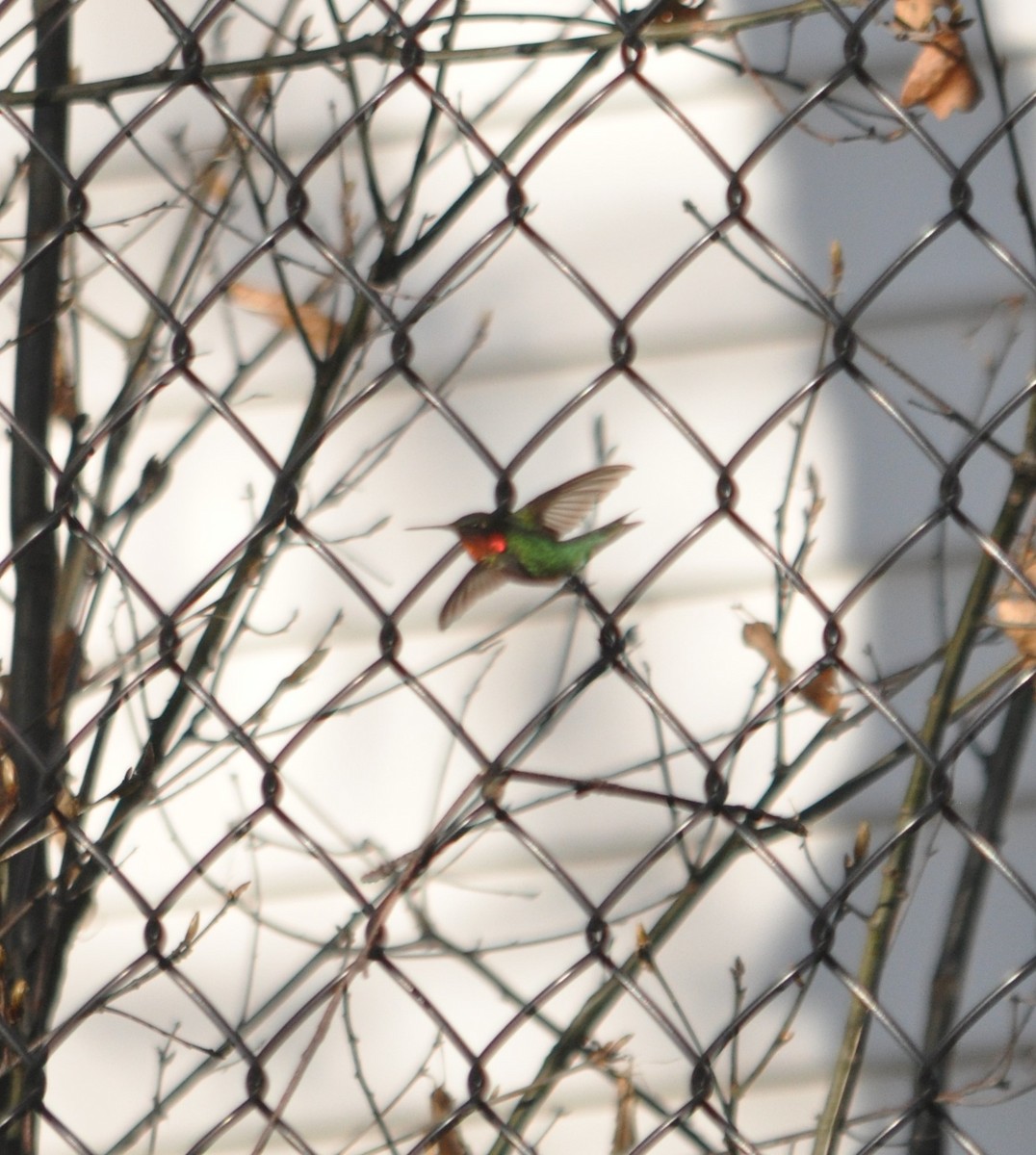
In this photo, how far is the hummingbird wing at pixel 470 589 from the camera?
1231 millimetres

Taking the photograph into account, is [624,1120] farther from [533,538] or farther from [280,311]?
[280,311]

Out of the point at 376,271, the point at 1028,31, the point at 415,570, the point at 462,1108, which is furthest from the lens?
the point at 415,570

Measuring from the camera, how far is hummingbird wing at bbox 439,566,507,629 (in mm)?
1231

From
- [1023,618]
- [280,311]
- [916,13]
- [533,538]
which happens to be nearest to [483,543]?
[533,538]

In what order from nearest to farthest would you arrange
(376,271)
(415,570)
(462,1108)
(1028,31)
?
1. (462,1108)
2. (376,271)
3. (1028,31)
4. (415,570)

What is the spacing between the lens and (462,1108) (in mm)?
1145

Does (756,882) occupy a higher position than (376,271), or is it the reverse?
(376,271)

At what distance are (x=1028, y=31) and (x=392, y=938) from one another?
1.63 m

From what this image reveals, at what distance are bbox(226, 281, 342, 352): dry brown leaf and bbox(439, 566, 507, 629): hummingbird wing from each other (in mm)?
809

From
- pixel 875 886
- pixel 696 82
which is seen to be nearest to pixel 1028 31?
pixel 696 82

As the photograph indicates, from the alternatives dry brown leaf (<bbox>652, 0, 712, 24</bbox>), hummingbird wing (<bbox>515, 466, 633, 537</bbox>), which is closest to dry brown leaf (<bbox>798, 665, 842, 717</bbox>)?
hummingbird wing (<bbox>515, 466, 633, 537</bbox>)

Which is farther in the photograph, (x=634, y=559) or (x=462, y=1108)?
(x=634, y=559)

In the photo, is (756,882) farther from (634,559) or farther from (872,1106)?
(634,559)

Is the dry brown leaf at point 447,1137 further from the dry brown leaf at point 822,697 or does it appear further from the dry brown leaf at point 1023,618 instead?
the dry brown leaf at point 1023,618
